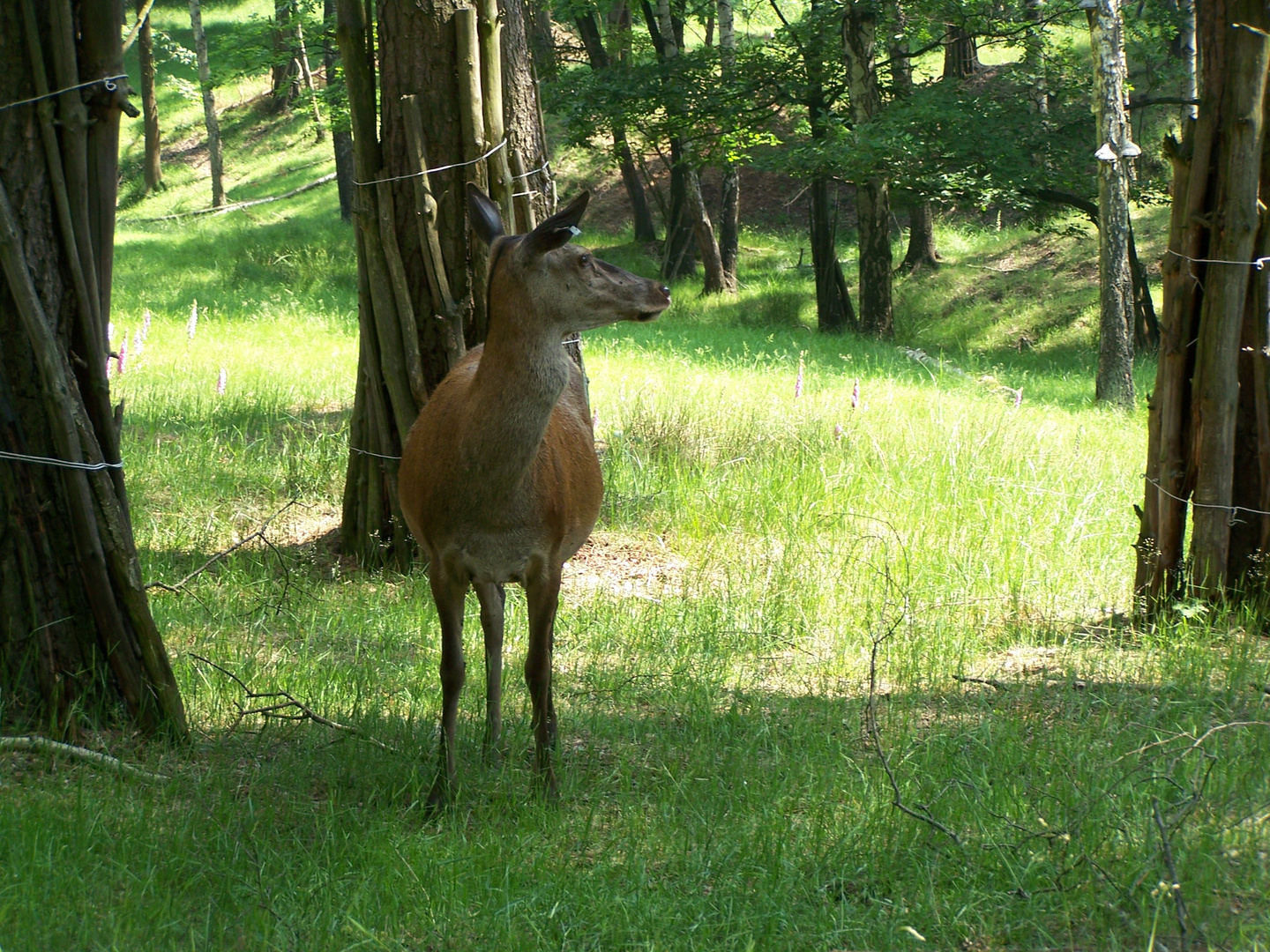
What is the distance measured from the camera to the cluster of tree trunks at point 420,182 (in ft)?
21.2

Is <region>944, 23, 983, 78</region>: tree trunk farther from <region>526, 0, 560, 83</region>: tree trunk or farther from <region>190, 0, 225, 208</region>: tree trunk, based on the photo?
<region>190, 0, 225, 208</region>: tree trunk

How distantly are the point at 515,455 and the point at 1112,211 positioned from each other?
1202cm

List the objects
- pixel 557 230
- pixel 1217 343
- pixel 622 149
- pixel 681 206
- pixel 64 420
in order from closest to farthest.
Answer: pixel 557 230, pixel 64 420, pixel 1217 343, pixel 622 149, pixel 681 206

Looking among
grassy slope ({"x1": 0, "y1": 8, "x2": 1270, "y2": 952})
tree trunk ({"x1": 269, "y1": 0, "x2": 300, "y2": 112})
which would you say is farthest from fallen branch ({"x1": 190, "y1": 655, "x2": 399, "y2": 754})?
tree trunk ({"x1": 269, "y1": 0, "x2": 300, "y2": 112})

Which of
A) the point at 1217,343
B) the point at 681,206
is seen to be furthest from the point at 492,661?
the point at 681,206

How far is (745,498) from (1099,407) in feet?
24.1

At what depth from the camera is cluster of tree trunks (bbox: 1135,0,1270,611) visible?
222 inches

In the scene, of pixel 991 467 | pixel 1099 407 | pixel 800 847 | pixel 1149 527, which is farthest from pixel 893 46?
pixel 800 847

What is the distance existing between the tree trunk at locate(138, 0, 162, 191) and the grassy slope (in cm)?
2255

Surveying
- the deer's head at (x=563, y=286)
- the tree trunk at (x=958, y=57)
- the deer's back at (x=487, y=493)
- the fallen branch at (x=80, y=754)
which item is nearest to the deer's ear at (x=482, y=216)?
the deer's head at (x=563, y=286)

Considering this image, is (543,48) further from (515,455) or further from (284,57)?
(515,455)

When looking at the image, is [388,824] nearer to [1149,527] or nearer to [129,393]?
[1149,527]

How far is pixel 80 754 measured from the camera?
398cm

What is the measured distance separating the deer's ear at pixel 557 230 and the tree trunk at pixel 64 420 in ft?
5.30
